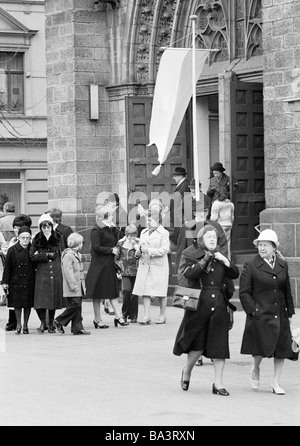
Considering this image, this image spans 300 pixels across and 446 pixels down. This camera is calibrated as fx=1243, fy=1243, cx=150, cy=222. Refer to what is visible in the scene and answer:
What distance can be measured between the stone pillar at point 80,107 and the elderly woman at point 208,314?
1229cm

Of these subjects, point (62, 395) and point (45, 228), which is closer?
point (62, 395)

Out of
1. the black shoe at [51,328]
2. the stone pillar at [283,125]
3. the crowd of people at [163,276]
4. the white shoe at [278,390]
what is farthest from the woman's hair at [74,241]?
the white shoe at [278,390]

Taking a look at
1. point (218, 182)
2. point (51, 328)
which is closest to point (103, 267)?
point (51, 328)

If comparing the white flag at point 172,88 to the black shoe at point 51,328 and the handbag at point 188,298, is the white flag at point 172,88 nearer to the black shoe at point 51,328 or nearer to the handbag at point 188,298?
the black shoe at point 51,328

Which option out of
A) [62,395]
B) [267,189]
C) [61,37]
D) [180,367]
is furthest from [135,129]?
[62,395]

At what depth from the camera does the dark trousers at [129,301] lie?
18.1 meters

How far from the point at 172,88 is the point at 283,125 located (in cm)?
200

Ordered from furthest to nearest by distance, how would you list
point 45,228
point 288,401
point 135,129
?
point 135,129 → point 45,228 → point 288,401

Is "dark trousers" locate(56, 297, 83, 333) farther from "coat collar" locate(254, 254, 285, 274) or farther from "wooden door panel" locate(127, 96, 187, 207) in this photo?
"wooden door panel" locate(127, 96, 187, 207)

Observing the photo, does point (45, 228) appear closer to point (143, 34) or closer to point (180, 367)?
point (180, 367)

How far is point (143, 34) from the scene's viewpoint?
2378 centimetres

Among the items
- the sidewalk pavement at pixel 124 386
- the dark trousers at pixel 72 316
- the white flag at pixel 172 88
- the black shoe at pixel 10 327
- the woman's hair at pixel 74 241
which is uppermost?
the white flag at pixel 172 88

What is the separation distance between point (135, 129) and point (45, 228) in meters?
6.73

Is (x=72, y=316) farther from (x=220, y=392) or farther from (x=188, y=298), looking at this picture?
(x=220, y=392)
